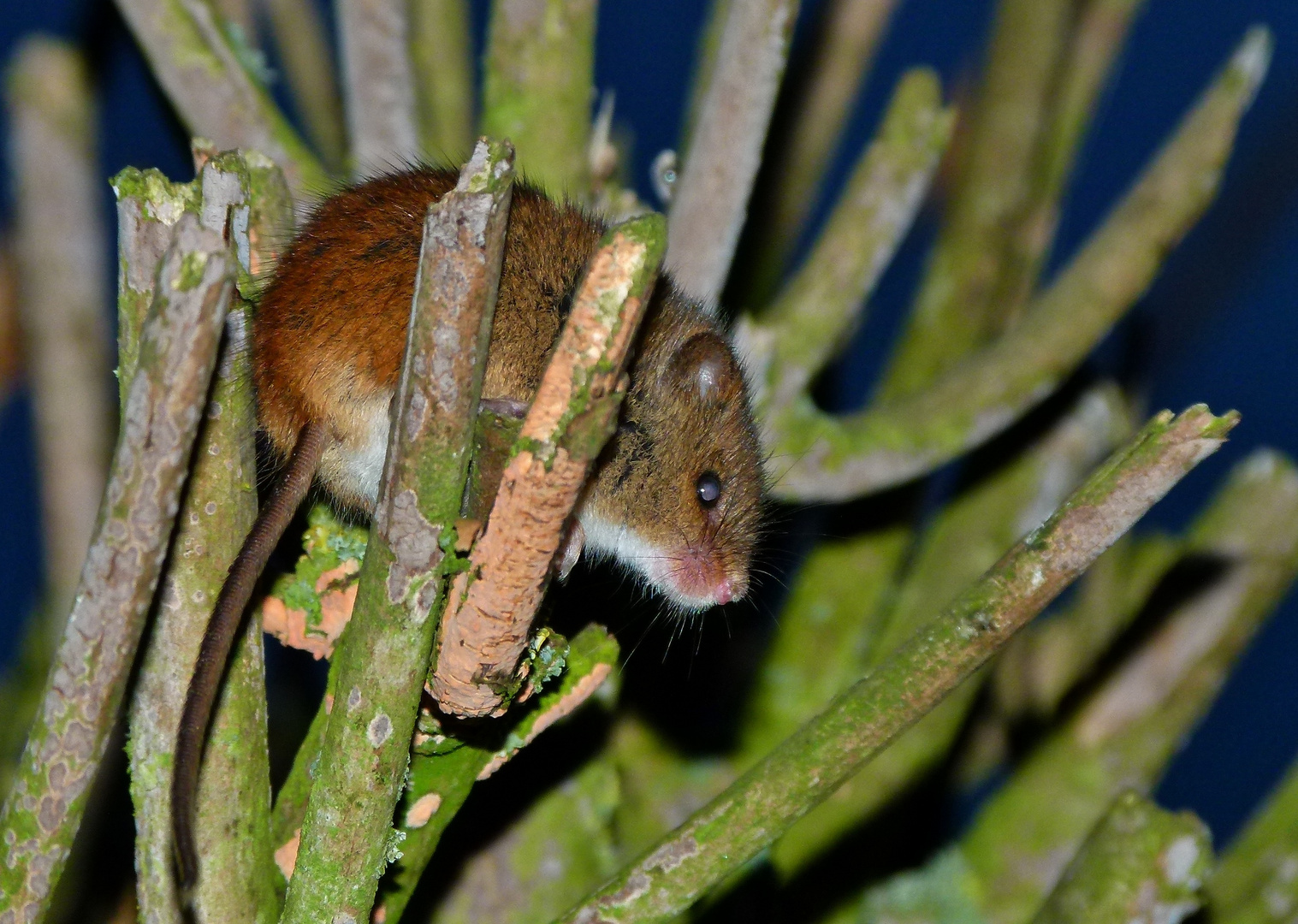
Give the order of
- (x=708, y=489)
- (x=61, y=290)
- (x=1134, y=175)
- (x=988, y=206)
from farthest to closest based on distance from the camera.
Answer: (x=1134, y=175) < (x=61, y=290) < (x=988, y=206) < (x=708, y=489)

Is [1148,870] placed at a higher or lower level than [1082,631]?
higher

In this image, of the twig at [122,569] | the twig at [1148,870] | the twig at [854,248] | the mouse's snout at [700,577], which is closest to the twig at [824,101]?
the twig at [854,248]

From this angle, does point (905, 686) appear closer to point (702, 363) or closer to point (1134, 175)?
point (702, 363)

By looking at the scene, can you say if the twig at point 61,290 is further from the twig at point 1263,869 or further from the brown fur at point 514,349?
the twig at point 1263,869

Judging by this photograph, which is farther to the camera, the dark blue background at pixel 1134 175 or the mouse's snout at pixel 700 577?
the dark blue background at pixel 1134 175

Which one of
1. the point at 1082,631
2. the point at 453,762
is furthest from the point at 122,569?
the point at 1082,631
